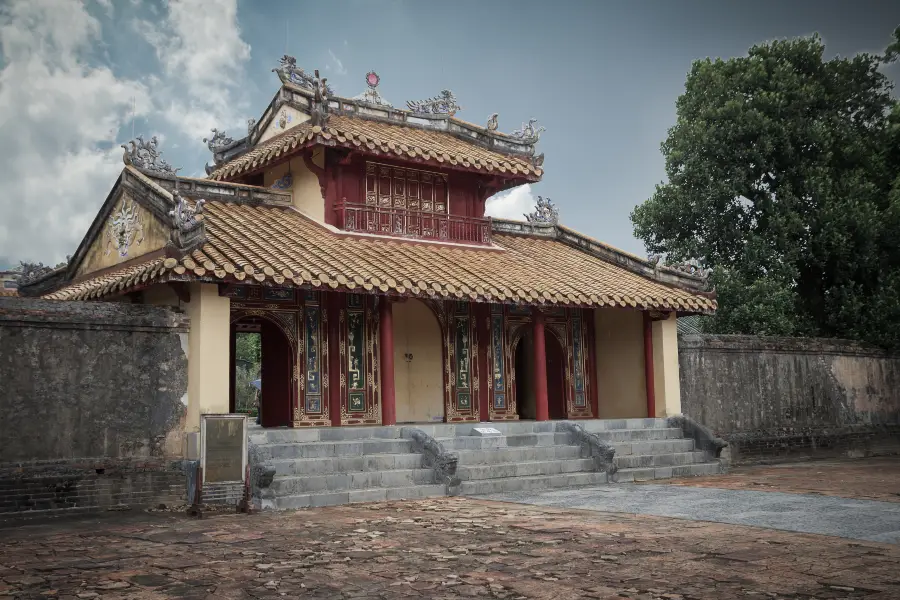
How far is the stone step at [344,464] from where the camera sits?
39.6 feet

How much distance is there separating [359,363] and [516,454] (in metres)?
3.41

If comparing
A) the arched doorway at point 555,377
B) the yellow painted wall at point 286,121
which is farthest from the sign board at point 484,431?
the yellow painted wall at point 286,121

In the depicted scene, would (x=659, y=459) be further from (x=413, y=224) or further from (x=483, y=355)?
(x=413, y=224)

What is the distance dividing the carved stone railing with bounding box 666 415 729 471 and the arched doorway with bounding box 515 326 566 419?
8.79ft

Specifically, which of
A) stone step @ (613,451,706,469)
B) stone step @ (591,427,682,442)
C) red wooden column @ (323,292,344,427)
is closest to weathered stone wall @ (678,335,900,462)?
stone step @ (591,427,682,442)

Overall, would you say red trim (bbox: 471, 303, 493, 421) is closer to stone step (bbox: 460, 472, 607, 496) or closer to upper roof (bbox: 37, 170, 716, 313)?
upper roof (bbox: 37, 170, 716, 313)

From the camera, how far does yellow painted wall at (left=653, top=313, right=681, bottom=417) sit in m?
17.7

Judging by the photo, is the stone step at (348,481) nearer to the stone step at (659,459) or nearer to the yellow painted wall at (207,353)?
the yellow painted wall at (207,353)

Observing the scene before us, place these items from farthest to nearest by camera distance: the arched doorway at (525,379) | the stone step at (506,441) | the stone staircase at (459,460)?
the arched doorway at (525,379) < the stone step at (506,441) < the stone staircase at (459,460)

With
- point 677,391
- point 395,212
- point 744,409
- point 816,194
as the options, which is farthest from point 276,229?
point 816,194

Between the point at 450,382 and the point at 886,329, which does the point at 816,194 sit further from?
the point at 450,382

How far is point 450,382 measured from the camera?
17141 mm

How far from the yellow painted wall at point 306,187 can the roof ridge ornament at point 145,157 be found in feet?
8.10

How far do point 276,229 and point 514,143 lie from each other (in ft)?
20.6
